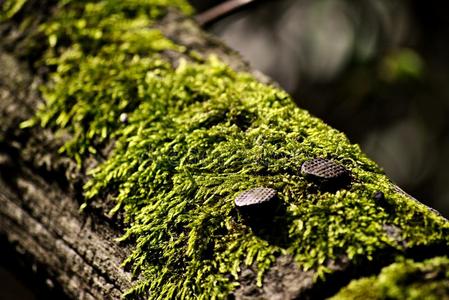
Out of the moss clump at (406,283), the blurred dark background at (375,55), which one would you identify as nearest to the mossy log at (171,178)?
the moss clump at (406,283)

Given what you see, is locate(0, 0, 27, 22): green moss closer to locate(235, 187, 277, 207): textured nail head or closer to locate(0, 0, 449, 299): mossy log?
locate(0, 0, 449, 299): mossy log

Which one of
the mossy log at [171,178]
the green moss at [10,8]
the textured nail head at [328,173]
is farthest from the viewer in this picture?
the green moss at [10,8]

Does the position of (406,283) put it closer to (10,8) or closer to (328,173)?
(328,173)

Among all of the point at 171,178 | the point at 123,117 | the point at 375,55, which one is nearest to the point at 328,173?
the point at 171,178

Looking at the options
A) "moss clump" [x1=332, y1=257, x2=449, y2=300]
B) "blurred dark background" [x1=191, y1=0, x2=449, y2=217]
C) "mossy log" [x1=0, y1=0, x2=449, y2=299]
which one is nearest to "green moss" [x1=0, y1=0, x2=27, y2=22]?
"mossy log" [x1=0, y1=0, x2=449, y2=299]

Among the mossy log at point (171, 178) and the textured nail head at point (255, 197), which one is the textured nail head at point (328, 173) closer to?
the mossy log at point (171, 178)

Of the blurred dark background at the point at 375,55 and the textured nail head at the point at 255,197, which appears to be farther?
the blurred dark background at the point at 375,55
